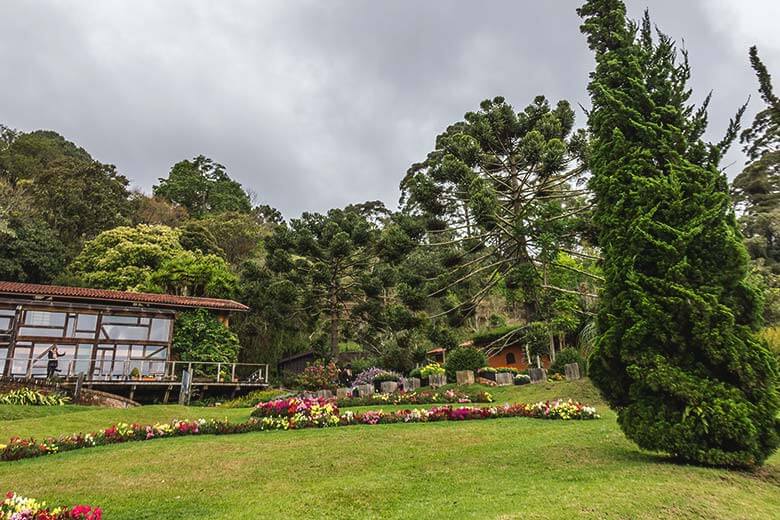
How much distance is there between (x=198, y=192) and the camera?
48344 millimetres

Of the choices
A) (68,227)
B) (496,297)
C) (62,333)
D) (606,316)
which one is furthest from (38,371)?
(496,297)

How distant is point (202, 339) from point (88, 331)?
15.4 feet

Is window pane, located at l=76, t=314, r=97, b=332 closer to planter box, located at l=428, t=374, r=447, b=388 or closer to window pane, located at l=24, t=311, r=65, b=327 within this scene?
window pane, located at l=24, t=311, r=65, b=327

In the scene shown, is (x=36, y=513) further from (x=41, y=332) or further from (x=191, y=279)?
(x=191, y=279)

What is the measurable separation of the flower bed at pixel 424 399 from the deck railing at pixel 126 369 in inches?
329

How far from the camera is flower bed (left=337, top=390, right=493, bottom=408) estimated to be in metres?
13.0

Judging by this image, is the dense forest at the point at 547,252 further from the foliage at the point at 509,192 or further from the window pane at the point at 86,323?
the window pane at the point at 86,323

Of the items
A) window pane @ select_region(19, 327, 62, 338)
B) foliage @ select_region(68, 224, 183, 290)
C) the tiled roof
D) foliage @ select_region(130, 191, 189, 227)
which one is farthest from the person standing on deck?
foliage @ select_region(130, 191, 189, 227)

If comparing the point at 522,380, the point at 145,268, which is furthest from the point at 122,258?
the point at 522,380

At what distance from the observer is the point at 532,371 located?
15.0 m

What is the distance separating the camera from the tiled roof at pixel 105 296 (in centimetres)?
1927

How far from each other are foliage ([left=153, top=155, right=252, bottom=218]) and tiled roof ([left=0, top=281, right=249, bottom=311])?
2495cm

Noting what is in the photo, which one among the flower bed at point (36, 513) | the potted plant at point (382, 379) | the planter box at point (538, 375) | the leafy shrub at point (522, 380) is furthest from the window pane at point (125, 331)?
the flower bed at point (36, 513)

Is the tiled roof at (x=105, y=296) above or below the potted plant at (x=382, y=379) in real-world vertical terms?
above
